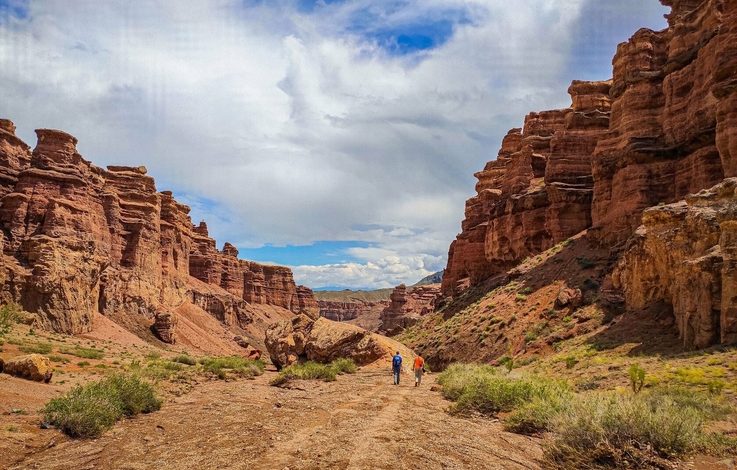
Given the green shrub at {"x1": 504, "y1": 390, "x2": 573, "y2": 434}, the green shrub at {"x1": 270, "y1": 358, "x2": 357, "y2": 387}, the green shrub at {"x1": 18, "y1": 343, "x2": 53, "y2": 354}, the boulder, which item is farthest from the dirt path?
the boulder

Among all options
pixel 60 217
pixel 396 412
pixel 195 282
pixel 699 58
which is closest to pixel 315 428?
pixel 396 412

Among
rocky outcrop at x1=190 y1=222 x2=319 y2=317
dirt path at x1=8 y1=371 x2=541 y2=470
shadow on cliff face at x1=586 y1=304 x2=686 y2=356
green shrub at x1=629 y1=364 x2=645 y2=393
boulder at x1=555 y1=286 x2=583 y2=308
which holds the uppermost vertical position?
rocky outcrop at x1=190 y1=222 x2=319 y2=317

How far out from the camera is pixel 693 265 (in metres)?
17.8

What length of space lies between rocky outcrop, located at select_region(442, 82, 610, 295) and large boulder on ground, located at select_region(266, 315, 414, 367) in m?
23.0

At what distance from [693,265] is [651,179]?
699 inches

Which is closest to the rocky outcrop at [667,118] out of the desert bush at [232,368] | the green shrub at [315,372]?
the green shrub at [315,372]

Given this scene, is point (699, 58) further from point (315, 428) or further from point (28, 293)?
point (28, 293)

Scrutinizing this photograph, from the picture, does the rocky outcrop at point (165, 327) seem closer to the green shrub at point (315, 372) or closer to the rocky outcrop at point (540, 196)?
the rocky outcrop at point (540, 196)

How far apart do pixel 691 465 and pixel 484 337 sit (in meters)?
27.3

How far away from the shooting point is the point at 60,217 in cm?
4888

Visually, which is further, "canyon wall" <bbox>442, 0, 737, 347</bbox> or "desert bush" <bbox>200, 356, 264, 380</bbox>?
"desert bush" <bbox>200, 356, 264, 380</bbox>

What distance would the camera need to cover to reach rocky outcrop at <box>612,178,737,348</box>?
16.4 meters

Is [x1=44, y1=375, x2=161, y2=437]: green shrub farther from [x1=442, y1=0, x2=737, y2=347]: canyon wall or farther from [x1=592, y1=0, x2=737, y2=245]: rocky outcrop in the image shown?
[x1=592, y1=0, x2=737, y2=245]: rocky outcrop

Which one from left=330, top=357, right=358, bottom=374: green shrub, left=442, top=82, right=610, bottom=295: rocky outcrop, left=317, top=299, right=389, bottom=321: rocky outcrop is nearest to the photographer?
left=330, top=357, right=358, bottom=374: green shrub
